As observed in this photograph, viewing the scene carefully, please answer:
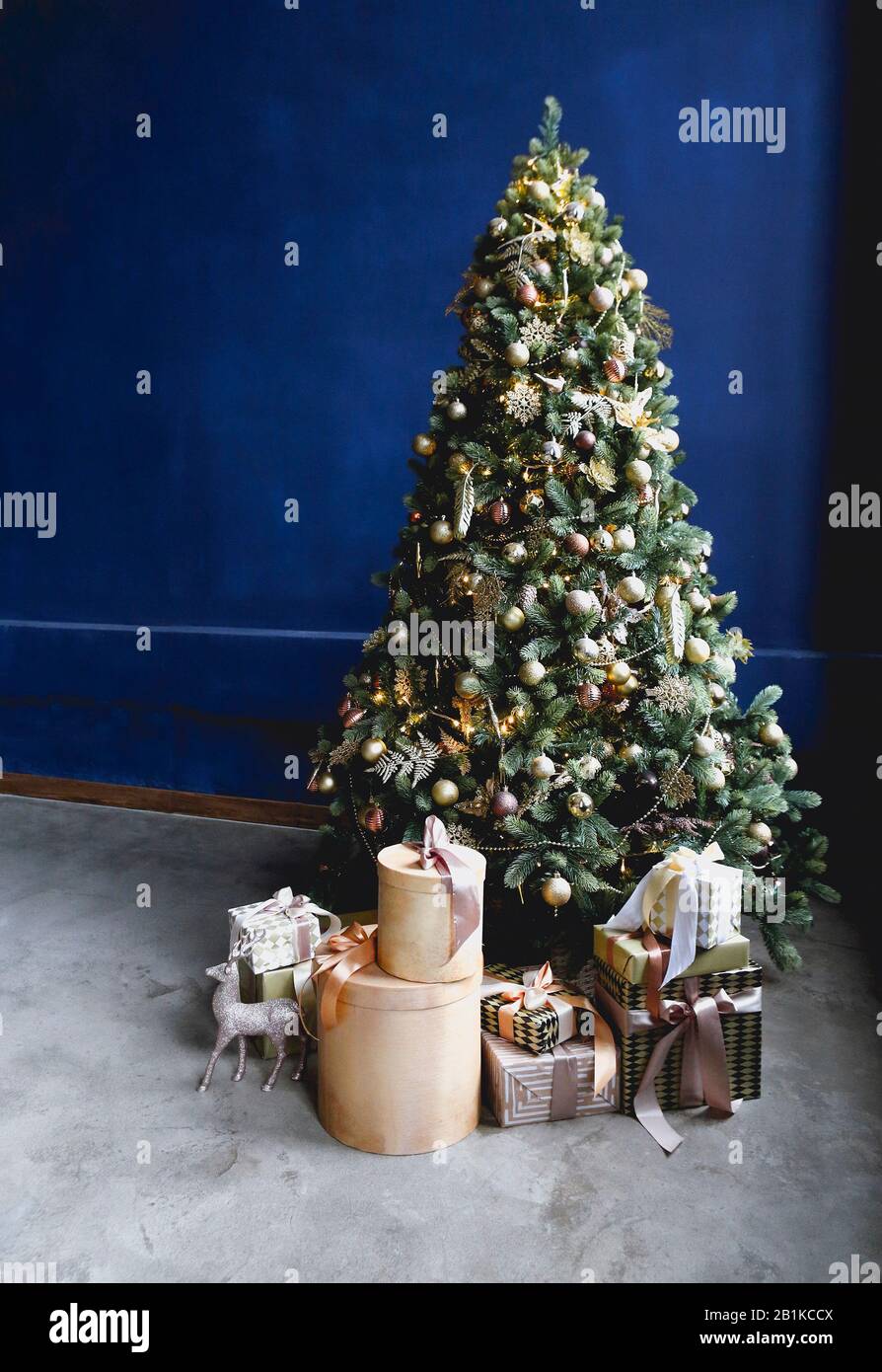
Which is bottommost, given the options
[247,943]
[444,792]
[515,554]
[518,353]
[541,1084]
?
[541,1084]

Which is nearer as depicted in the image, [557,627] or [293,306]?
[557,627]

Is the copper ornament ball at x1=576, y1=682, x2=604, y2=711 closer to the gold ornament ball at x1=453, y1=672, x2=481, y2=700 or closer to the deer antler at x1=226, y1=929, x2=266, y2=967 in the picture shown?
the gold ornament ball at x1=453, y1=672, x2=481, y2=700

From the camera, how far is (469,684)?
2.48 metres

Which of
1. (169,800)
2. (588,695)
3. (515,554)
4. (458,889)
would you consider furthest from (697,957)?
(169,800)

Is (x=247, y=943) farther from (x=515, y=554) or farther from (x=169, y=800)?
(x=169, y=800)

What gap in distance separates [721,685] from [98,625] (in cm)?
308

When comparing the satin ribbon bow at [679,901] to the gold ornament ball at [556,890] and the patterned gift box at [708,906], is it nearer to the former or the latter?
the patterned gift box at [708,906]

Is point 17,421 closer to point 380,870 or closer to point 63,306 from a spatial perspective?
point 63,306

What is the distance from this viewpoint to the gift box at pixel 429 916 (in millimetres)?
1848

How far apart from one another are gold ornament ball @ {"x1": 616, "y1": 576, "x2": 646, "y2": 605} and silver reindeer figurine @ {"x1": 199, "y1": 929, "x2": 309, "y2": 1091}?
1.21m

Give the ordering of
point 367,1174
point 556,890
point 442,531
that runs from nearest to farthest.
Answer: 1. point 367,1174
2. point 556,890
3. point 442,531

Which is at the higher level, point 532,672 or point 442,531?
point 442,531

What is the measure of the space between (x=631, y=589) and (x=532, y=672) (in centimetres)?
33
